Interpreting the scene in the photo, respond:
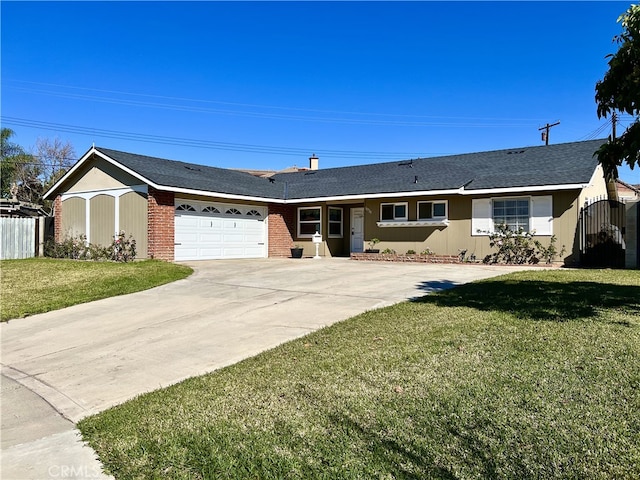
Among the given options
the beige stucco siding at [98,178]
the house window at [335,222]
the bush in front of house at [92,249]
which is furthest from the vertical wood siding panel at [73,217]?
the house window at [335,222]

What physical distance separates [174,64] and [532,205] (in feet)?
56.4

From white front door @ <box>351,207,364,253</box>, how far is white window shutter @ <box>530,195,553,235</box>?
748cm

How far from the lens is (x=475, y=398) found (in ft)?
11.5

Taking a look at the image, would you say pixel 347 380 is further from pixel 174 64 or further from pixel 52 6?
pixel 174 64

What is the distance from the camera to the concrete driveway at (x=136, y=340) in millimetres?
3539

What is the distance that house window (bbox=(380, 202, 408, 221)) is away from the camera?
60.3ft

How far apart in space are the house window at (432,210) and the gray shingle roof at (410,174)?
2.78 ft

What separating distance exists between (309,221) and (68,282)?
11.7 metres

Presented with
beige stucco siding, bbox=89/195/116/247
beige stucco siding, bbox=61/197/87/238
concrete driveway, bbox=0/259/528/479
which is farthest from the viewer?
beige stucco siding, bbox=61/197/87/238

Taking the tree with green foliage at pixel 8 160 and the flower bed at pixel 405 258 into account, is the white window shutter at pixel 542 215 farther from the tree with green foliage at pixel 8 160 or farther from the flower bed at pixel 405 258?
the tree with green foliage at pixel 8 160

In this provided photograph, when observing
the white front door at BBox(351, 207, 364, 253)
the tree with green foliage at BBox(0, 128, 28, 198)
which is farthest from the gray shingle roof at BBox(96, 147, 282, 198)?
the tree with green foliage at BBox(0, 128, 28, 198)

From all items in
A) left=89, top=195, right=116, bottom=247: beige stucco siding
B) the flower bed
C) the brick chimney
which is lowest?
A: the flower bed

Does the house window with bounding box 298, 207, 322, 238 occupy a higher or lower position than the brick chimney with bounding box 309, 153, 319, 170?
lower

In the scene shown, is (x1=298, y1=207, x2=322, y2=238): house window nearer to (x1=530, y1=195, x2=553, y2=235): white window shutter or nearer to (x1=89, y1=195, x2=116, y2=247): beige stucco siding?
(x1=89, y1=195, x2=116, y2=247): beige stucco siding
